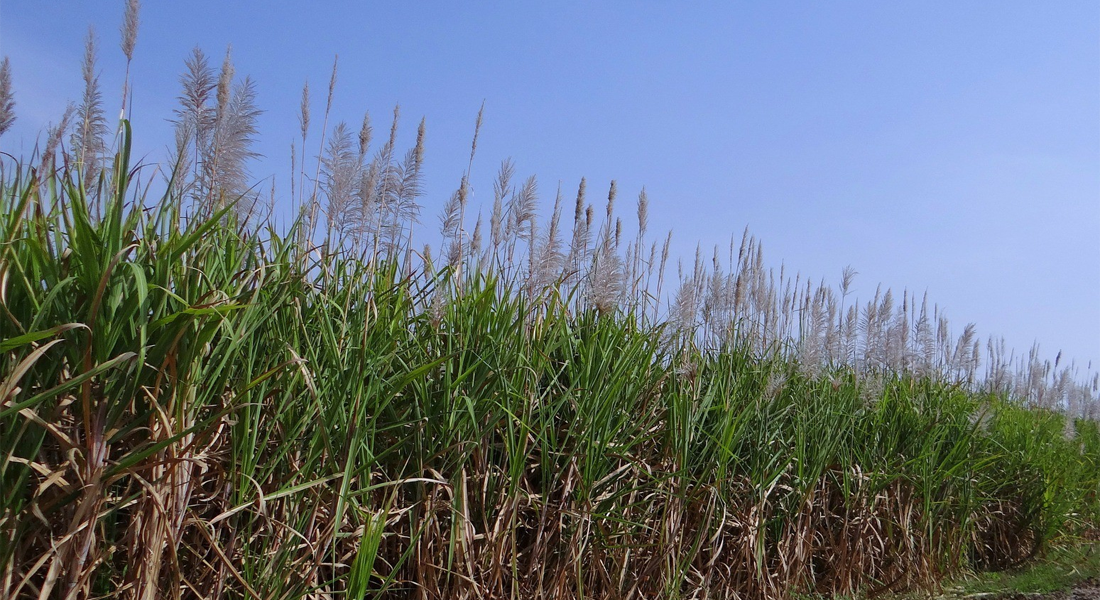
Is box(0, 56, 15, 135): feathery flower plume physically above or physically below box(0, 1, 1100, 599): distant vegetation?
above

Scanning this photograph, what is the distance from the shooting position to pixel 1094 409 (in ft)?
26.0

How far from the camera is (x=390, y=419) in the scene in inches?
92.1

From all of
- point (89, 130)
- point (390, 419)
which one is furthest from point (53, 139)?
point (390, 419)

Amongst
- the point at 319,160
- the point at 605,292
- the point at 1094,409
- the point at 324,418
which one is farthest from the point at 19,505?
the point at 1094,409

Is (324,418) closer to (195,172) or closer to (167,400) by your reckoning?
(167,400)

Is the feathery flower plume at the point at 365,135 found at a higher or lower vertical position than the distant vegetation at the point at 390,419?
higher

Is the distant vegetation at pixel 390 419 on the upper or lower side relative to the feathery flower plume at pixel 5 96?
lower

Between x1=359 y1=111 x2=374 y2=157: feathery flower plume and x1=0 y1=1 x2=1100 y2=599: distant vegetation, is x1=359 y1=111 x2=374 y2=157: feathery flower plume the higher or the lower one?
the higher one

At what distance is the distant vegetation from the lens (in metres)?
1.62

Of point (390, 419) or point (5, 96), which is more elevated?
point (5, 96)

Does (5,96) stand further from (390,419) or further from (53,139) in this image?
(390,419)

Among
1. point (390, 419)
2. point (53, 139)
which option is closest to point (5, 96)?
point (53, 139)

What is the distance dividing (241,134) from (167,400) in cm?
84

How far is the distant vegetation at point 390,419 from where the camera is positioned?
5.32 ft
